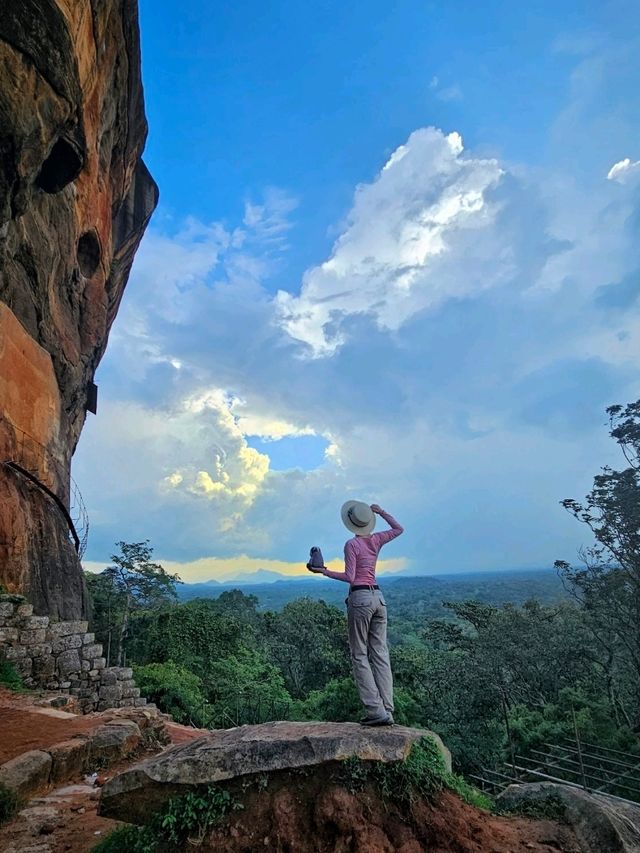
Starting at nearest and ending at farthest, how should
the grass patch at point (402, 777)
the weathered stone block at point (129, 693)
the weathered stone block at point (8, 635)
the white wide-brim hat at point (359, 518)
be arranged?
the grass patch at point (402, 777) → the white wide-brim hat at point (359, 518) → the weathered stone block at point (8, 635) → the weathered stone block at point (129, 693)

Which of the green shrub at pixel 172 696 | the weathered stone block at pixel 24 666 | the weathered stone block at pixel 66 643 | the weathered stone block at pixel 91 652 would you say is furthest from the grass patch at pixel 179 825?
the green shrub at pixel 172 696

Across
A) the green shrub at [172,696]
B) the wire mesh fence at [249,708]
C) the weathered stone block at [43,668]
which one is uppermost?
the weathered stone block at [43,668]

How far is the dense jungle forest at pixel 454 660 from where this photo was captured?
48.4 ft

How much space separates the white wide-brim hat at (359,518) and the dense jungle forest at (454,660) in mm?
10581

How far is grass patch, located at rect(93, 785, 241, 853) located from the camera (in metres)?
3.07

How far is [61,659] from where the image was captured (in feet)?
29.7

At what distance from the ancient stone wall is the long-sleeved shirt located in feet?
22.8

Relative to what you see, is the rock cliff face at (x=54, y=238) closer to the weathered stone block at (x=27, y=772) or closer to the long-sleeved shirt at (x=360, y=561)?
the weathered stone block at (x=27, y=772)

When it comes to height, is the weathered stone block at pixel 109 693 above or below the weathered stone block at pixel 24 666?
below

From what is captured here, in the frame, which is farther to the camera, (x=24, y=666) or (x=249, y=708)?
(x=249, y=708)

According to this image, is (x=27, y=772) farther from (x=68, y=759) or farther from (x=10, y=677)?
(x=10, y=677)

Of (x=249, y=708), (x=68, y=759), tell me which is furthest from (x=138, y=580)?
(x=68, y=759)

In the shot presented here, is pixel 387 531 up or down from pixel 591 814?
up

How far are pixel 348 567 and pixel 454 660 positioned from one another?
55.3 feet
